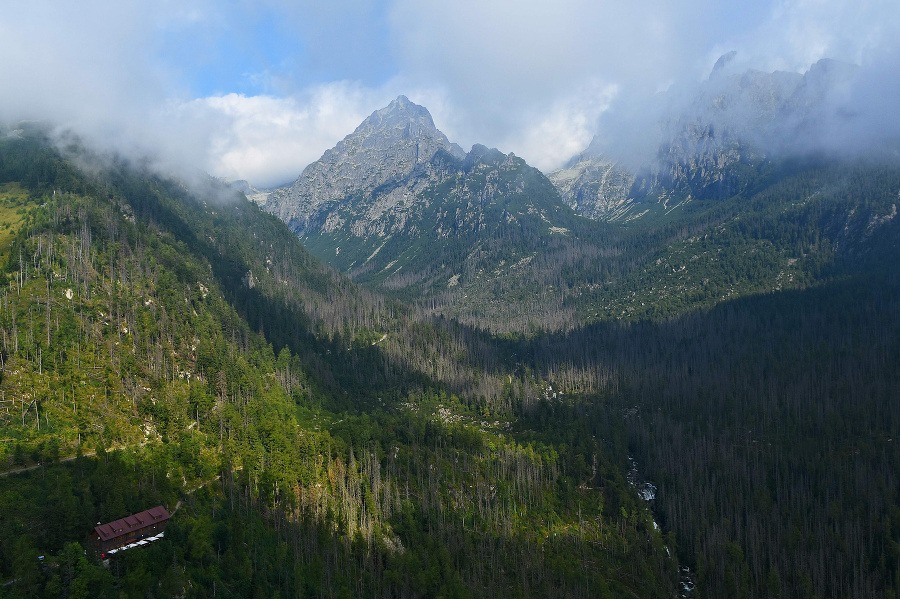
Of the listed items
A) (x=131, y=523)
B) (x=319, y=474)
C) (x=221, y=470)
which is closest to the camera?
(x=131, y=523)

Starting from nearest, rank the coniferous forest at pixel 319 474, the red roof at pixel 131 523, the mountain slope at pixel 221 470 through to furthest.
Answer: the red roof at pixel 131 523 < the mountain slope at pixel 221 470 < the coniferous forest at pixel 319 474

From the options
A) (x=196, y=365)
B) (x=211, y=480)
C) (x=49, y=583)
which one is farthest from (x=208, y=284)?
(x=49, y=583)

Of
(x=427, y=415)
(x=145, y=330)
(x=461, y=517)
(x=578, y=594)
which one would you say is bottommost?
(x=578, y=594)

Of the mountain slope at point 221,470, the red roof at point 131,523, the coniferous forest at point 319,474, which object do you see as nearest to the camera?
the red roof at point 131,523

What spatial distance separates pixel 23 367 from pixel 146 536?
49.6m

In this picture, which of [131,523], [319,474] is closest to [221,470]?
[319,474]

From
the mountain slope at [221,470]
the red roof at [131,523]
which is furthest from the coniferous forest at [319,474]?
the red roof at [131,523]

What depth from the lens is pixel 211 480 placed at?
106812mm

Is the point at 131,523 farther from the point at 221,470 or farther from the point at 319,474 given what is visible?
the point at 319,474

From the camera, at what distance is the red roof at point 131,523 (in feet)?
248

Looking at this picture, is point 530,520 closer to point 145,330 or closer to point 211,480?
point 211,480

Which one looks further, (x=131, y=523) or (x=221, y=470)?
(x=221, y=470)

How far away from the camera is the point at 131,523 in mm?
78500

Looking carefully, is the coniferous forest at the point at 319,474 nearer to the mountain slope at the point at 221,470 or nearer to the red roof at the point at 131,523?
the mountain slope at the point at 221,470
